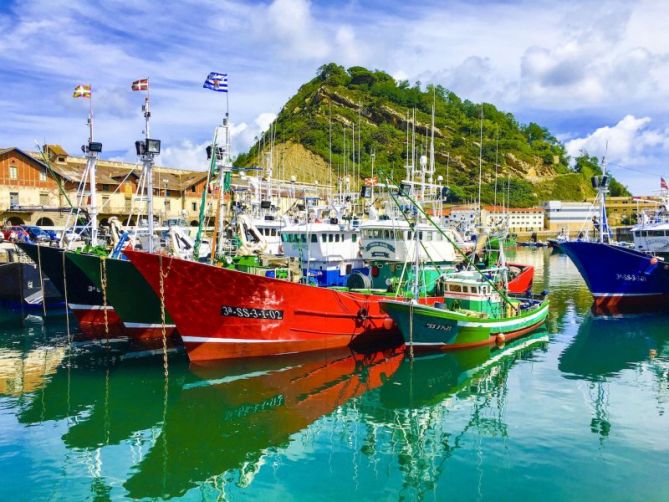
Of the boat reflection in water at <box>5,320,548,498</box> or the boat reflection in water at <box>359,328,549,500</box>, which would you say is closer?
the boat reflection in water at <box>5,320,548,498</box>

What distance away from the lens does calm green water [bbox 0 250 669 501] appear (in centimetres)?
1202

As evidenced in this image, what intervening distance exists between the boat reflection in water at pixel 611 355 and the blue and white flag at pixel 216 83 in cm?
1693

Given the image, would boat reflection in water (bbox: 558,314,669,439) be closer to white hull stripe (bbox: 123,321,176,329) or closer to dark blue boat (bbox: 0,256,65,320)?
white hull stripe (bbox: 123,321,176,329)

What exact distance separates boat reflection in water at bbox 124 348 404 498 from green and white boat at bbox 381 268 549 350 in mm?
1573

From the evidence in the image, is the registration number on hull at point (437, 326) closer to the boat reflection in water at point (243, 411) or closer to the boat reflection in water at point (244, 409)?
the boat reflection in water at point (243, 411)

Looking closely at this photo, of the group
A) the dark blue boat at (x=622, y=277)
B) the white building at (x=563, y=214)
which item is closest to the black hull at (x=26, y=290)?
the dark blue boat at (x=622, y=277)

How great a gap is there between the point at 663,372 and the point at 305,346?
1334 cm

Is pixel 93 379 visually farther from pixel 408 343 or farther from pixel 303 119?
pixel 303 119

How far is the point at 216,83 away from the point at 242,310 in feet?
29.7

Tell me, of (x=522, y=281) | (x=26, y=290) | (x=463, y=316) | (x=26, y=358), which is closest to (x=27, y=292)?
(x=26, y=290)

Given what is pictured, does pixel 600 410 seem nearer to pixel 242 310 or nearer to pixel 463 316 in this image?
pixel 463 316

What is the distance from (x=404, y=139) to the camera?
437 feet

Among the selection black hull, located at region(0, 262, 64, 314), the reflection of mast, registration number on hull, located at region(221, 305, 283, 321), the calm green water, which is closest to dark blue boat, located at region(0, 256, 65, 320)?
black hull, located at region(0, 262, 64, 314)

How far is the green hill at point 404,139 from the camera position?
Result: 4737 inches
